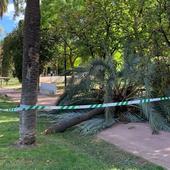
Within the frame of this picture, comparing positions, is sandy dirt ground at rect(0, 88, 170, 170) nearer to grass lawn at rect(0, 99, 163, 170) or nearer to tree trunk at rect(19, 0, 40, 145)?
grass lawn at rect(0, 99, 163, 170)

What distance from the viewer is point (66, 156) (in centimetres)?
713

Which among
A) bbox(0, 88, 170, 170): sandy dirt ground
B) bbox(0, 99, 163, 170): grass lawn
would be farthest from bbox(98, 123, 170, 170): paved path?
A: bbox(0, 99, 163, 170): grass lawn

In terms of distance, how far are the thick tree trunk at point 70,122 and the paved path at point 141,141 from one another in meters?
0.86

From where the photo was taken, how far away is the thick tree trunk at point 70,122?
9.99 meters

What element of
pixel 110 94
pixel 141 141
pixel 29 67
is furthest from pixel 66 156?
pixel 110 94

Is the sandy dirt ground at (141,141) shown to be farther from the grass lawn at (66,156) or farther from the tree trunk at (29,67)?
the tree trunk at (29,67)

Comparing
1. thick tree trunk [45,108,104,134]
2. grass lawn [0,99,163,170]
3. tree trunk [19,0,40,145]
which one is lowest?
grass lawn [0,99,163,170]

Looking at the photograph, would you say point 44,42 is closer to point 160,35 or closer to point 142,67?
point 160,35

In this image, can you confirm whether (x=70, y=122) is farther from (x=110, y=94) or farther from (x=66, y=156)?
(x=66, y=156)

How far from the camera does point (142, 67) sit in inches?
443

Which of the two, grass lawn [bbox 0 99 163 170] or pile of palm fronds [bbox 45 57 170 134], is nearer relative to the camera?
grass lawn [bbox 0 99 163 170]

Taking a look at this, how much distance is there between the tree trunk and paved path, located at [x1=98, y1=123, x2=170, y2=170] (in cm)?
188

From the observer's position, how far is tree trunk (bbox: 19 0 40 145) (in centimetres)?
803

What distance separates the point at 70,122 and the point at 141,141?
2.30 meters
